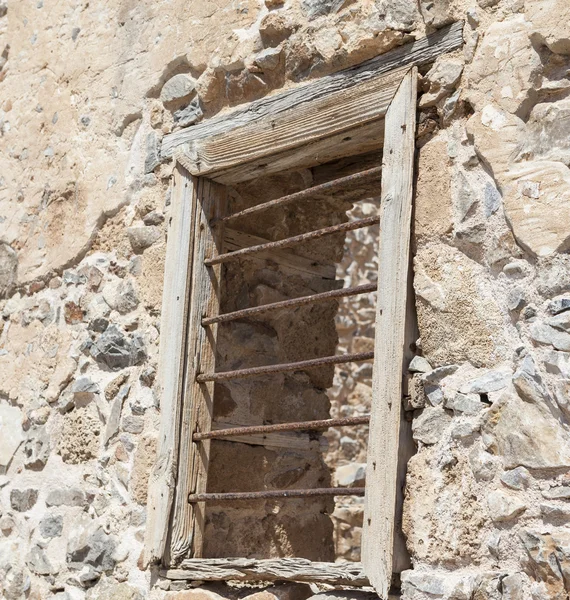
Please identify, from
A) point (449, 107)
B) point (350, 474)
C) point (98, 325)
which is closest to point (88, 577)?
point (98, 325)

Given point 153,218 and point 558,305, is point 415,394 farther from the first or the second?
point 153,218

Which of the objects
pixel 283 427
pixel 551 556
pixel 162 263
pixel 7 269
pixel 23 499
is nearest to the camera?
pixel 551 556

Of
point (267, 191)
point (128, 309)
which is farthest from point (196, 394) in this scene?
point (267, 191)

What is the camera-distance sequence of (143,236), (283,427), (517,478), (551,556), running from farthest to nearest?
(143,236) < (283,427) < (517,478) < (551,556)

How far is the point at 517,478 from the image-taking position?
227 centimetres

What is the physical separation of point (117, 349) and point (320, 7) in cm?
134

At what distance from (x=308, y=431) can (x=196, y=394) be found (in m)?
0.49

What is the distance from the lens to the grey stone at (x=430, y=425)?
2467 millimetres

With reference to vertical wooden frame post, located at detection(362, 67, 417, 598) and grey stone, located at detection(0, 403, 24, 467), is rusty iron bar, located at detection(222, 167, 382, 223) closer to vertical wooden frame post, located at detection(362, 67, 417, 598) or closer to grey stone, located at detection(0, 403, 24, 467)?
vertical wooden frame post, located at detection(362, 67, 417, 598)

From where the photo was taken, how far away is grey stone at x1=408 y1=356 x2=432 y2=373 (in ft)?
8.32

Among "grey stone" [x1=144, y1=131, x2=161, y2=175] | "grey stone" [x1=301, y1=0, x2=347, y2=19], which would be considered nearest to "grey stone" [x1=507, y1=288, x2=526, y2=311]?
"grey stone" [x1=301, y1=0, x2=347, y2=19]

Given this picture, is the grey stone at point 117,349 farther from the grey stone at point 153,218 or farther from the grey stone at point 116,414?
the grey stone at point 153,218

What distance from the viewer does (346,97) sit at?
2.91 meters

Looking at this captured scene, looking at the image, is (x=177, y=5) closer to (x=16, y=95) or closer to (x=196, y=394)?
(x=16, y=95)
